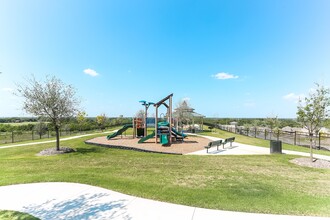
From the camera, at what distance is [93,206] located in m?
4.07

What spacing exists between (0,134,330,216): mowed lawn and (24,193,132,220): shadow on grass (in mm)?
732

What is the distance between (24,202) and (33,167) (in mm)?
3970

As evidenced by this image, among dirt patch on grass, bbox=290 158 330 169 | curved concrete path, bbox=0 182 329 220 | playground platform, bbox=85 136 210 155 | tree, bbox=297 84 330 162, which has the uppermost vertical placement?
tree, bbox=297 84 330 162

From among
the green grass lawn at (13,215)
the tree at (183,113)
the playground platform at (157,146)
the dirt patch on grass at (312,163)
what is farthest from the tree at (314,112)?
the tree at (183,113)

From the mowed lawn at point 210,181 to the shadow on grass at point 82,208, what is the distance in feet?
2.40

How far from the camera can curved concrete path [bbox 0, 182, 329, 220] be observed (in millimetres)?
3592

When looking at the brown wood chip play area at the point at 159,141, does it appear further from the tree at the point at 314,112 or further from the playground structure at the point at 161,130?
the tree at the point at 314,112

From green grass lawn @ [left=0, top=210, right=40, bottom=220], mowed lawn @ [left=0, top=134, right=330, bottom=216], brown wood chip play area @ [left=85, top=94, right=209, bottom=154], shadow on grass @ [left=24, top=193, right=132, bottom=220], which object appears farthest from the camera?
brown wood chip play area @ [left=85, top=94, right=209, bottom=154]

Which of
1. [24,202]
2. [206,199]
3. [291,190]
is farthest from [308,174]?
[24,202]

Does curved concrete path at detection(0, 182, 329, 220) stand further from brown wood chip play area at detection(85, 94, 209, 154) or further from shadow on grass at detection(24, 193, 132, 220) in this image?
brown wood chip play area at detection(85, 94, 209, 154)

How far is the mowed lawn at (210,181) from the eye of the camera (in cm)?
418

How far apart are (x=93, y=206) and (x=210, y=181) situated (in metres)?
3.56

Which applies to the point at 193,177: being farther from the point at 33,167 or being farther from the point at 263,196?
the point at 33,167

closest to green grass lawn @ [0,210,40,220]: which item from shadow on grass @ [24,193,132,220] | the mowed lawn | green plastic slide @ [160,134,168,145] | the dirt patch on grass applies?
shadow on grass @ [24,193,132,220]
